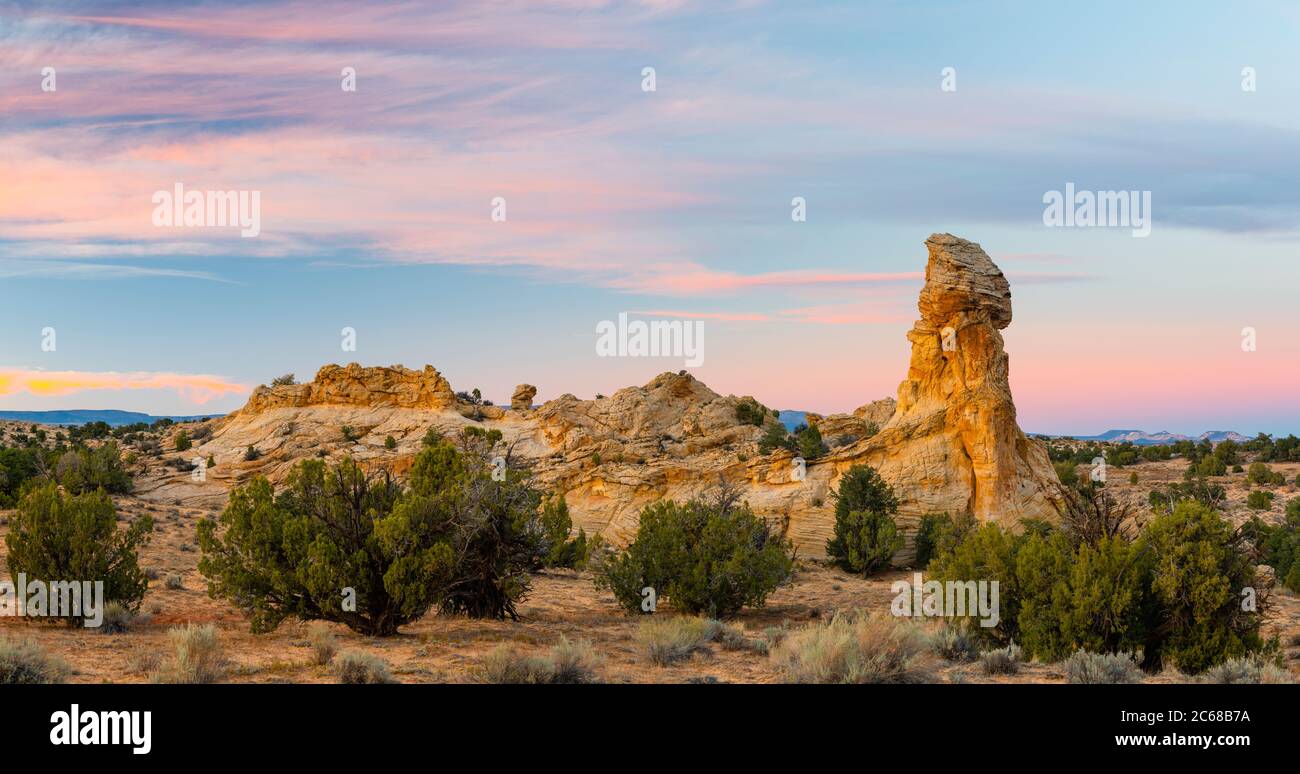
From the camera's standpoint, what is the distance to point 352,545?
46.1 feet

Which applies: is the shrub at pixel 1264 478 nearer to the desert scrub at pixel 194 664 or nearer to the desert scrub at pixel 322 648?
the desert scrub at pixel 322 648

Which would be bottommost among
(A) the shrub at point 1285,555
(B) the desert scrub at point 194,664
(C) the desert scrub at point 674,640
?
(A) the shrub at point 1285,555

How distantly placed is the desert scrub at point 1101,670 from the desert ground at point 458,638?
0.37 m

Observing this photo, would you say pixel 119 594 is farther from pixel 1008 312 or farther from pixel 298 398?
pixel 298 398

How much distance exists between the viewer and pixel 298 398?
52.3m

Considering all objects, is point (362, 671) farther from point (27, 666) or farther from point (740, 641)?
point (740, 641)

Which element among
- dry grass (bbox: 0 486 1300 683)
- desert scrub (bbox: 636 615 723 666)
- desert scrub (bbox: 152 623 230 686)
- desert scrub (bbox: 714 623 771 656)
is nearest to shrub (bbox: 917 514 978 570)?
dry grass (bbox: 0 486 1300 683)

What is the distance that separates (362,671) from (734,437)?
97.1 ft

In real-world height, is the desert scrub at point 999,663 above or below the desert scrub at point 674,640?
below

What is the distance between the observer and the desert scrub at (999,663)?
1193cm

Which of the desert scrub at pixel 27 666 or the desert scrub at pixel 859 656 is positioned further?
the desert scrub at pixel 859 656

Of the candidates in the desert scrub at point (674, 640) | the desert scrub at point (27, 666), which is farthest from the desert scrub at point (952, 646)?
the desert scrub at point (27, 666)

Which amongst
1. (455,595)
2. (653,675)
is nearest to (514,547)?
(455,595)
